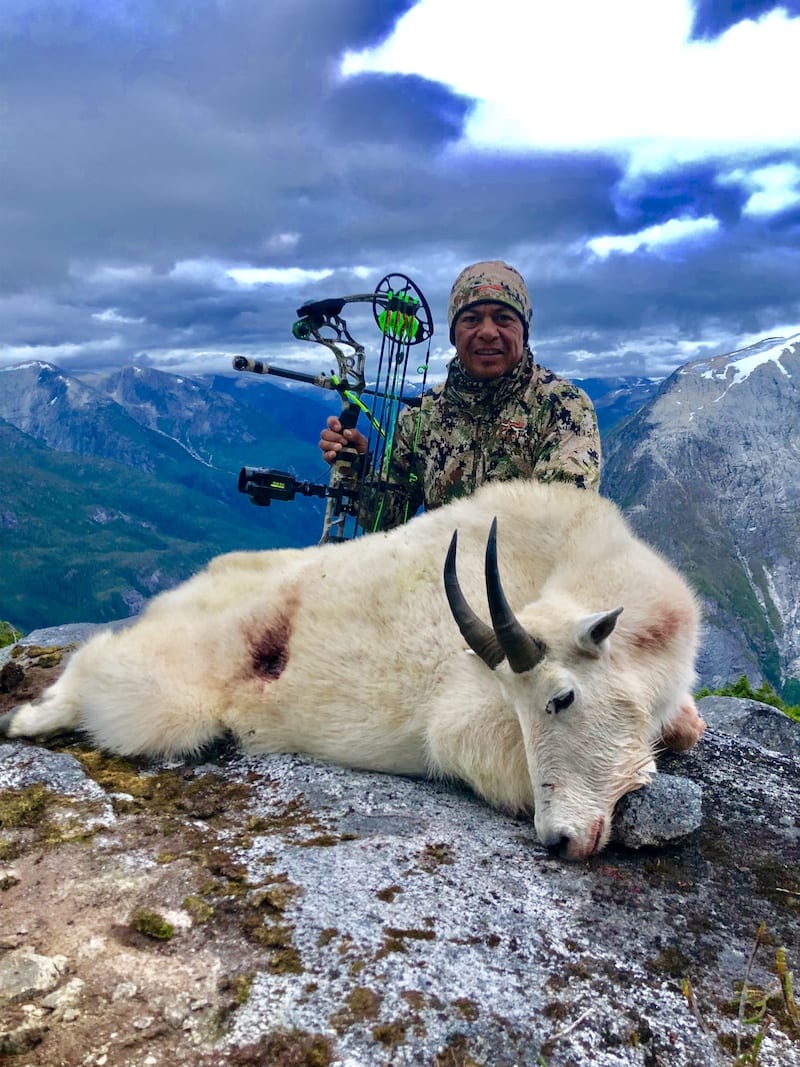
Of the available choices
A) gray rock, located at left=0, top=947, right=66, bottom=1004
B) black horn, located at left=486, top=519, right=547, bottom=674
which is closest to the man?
black horn, located at left=486, top=519, right=547, bottom=674

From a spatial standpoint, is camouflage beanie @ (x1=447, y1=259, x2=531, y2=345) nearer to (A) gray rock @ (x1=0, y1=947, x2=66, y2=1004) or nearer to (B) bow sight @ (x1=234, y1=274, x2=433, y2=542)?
(B) bow sight @ (x1=234, y1=274, x2=433, y2=542)

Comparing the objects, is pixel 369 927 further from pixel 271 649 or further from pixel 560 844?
pixel 271 649

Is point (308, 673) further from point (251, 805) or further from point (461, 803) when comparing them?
point (461, 803)

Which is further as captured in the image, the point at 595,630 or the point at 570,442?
the point at 570,442

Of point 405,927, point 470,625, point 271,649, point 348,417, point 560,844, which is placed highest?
point 348,417

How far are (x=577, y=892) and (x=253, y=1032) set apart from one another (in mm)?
1951

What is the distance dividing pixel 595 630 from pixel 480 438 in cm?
481

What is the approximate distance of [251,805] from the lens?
15.6 ft

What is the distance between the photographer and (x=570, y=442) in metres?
7.75

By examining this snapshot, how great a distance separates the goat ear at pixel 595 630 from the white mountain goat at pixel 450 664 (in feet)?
0.04

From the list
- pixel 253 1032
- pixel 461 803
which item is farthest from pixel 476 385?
pixel 253 1032

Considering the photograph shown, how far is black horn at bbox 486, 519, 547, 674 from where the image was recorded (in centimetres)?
415

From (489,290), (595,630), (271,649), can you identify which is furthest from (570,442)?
(271,649)

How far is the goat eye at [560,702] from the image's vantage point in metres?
4.32
